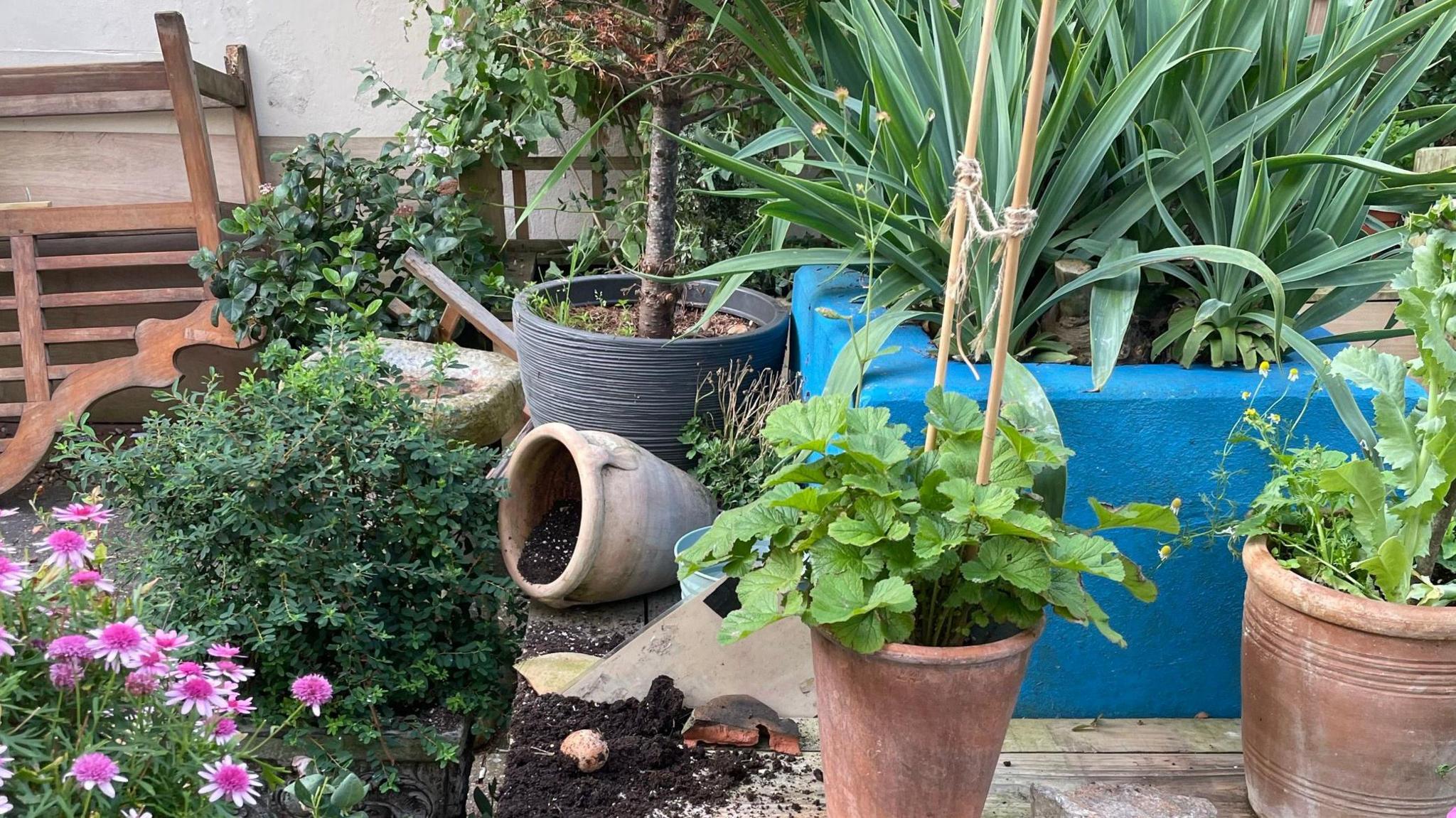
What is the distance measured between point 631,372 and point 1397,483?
158 centimetres

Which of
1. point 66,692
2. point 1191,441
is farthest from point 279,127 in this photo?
point 1191,441

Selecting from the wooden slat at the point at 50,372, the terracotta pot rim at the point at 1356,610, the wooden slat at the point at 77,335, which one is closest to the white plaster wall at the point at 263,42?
the wooden slat at the point at 77,335

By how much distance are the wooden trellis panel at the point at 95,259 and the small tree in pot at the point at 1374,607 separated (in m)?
3.38

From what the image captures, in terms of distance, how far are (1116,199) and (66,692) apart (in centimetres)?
178

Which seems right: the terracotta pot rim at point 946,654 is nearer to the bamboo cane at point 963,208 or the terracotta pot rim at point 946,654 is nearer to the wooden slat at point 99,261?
the bamboo cane at point 963,208

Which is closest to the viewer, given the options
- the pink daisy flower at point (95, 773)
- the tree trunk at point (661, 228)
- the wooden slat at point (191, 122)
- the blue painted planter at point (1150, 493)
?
the pink daisy flower at point (95, 773)

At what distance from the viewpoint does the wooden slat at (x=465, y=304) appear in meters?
3.38

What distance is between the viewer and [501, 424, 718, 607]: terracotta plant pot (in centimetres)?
207

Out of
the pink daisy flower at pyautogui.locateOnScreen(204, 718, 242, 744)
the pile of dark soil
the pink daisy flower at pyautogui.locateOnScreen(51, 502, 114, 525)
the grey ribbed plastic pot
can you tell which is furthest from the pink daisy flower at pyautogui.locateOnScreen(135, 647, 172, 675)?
the grey ribbed plastic pot

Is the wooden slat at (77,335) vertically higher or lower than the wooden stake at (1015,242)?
lower

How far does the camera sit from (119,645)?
1.13 metres

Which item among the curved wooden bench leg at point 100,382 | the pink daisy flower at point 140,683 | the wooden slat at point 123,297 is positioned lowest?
the curved wooden bench leg at point 100,382

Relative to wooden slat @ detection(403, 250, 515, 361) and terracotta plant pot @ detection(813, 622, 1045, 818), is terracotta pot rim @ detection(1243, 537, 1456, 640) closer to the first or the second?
terracotta plant pot @ detection(813, 622, 1045, 818)

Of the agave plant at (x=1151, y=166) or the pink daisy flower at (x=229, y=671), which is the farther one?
the agave plant at (x=1151, y=166)
